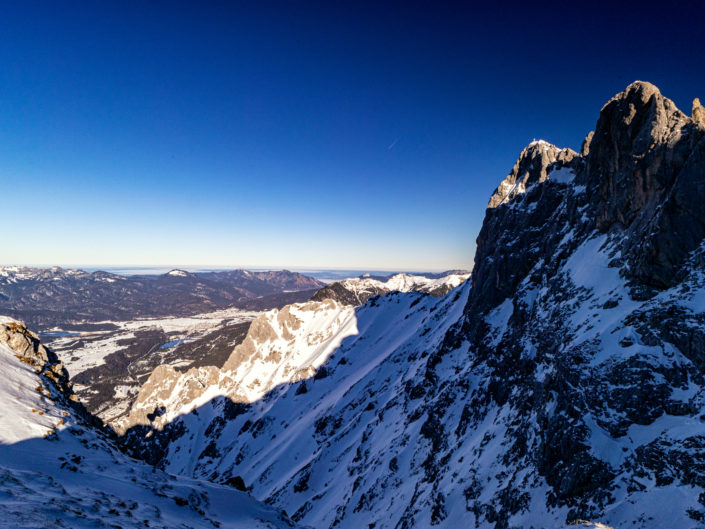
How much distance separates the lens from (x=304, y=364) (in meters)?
168

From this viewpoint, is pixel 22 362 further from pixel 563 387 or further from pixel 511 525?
pixel 563 387

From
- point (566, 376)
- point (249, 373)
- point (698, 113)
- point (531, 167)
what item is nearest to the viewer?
point (566, 376)

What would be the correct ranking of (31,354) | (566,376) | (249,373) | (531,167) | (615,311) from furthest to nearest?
(249,373), (531,167), (31,354), (615,311), (566,376)

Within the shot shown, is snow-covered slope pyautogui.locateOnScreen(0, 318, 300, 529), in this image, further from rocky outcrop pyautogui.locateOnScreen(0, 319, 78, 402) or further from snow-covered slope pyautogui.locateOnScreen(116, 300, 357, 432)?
snow-covered slope pyautogui.locateOnScreen(116, 300, 357, 432)

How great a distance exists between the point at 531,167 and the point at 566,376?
217 ft

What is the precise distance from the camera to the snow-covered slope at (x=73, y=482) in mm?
12219

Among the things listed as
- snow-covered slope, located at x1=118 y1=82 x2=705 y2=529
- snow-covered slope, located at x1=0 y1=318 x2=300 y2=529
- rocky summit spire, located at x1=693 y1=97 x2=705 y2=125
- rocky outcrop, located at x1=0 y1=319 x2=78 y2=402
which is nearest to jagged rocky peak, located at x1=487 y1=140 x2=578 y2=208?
snow-covered slope, located at x1=118 y1=82 x2=705 y2=529

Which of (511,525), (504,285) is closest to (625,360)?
(511,525)

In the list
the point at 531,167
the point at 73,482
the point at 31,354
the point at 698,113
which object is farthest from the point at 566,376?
the point at 531,167

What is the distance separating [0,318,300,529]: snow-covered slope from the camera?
40.1 ft

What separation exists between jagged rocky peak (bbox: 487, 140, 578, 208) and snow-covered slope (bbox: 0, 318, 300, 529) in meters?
79.2

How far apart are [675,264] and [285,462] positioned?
112387 mm

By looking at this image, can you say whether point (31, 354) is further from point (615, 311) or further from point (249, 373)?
point (249, 373)

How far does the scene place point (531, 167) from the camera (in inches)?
3039
